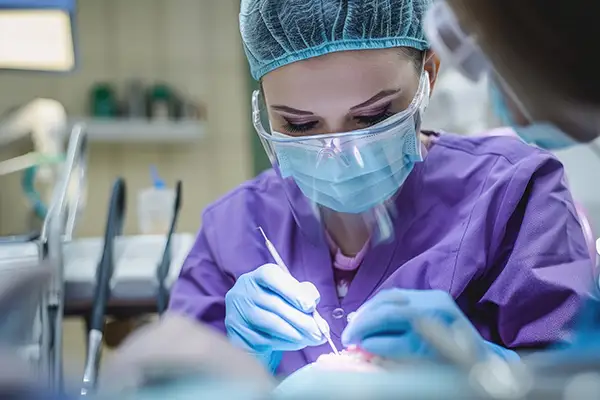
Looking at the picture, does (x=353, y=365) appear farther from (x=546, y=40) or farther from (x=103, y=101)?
(x=103, y=101)

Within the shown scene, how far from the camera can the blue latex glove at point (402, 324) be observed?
1.55ft

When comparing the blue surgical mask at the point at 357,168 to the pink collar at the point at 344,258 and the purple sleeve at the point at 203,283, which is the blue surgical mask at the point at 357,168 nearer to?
Answer: the pink collar at the point at 344,258

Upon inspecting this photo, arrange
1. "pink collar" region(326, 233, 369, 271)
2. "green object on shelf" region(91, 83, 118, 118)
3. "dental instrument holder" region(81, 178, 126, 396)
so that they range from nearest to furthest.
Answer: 1. "pink collar" region(326, 233, 369, 271)
2. "dental instrument holder" region(81, 178, 126, 396)
3. "green object on shelf" region(91, 83, 118, 118)

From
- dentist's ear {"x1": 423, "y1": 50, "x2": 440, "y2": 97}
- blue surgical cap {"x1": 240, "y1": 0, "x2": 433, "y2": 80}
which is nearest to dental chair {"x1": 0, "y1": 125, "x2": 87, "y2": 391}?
blue surgical cap {"x1": 240, "y1": 0, "x2": 433, "y2": 80}

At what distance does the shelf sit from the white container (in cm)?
75

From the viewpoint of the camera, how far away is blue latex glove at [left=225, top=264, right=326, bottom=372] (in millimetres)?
746

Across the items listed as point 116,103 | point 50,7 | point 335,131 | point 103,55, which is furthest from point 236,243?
point 116,103

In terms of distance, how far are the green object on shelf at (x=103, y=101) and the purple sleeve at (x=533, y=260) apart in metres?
1.55

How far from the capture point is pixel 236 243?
900 millimetres

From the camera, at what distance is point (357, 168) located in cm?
81

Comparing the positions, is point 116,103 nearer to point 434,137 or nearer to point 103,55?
point 103,55

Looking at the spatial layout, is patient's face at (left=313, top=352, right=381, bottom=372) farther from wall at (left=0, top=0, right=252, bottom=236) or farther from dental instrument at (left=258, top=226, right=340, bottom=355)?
wall at (left=0, top=0, right=252, bottom=236)

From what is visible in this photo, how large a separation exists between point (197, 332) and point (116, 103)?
2.08 m

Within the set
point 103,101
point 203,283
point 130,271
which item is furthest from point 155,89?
point 203,283
